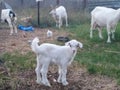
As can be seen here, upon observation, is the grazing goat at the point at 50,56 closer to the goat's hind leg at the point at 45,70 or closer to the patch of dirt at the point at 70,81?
the goat's hind leg at the point at 45,70

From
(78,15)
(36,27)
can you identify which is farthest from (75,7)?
(36,27)

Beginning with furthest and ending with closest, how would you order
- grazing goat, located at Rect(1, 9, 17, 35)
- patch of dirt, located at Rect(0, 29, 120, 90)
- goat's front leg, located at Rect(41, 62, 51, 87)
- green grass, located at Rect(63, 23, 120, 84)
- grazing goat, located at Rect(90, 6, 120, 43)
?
grazing goat, located at Rect(1, 9, 17, 35) < grazing goat, located at Rect(90, 6, 120, 43) < green grass, located at Rect(63, 23, 120, 84) < patch of dirt, located at Rect(0, 29, 120, 90) < goat's front leg, located at Rect(41, 62, 51, 87)

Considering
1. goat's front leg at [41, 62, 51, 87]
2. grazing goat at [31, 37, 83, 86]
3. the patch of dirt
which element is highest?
grazing goat at [31, 37, 83, 86]

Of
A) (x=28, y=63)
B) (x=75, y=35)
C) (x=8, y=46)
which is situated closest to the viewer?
(x=28, y=63)

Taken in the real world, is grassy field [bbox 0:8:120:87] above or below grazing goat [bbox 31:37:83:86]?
below

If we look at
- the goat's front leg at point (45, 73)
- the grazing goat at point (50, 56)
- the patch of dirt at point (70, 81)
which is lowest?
the patch of dirt at point (70, 81)

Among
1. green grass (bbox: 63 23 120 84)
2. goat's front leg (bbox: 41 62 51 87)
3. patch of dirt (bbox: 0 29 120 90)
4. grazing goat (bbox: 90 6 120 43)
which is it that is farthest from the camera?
grazing goat (bbox: 90 6 120 43)

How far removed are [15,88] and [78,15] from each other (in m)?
10.9

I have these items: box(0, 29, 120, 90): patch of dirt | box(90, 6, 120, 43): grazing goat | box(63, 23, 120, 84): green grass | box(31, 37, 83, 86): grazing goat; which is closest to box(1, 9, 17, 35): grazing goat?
box(63, 23, 120, 84): green grass

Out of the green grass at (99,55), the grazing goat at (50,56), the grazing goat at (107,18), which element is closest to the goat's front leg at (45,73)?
the grazing goat at (50,56)

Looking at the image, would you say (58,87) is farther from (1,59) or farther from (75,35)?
(75,35)

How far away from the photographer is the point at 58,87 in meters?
6.82

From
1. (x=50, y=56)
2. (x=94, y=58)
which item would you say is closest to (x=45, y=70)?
(x=50, y=56)

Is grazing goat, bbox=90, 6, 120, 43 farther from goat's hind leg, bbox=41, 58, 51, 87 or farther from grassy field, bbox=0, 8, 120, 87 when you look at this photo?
goat's hind leg, bbox=41, 58, 51, 87
